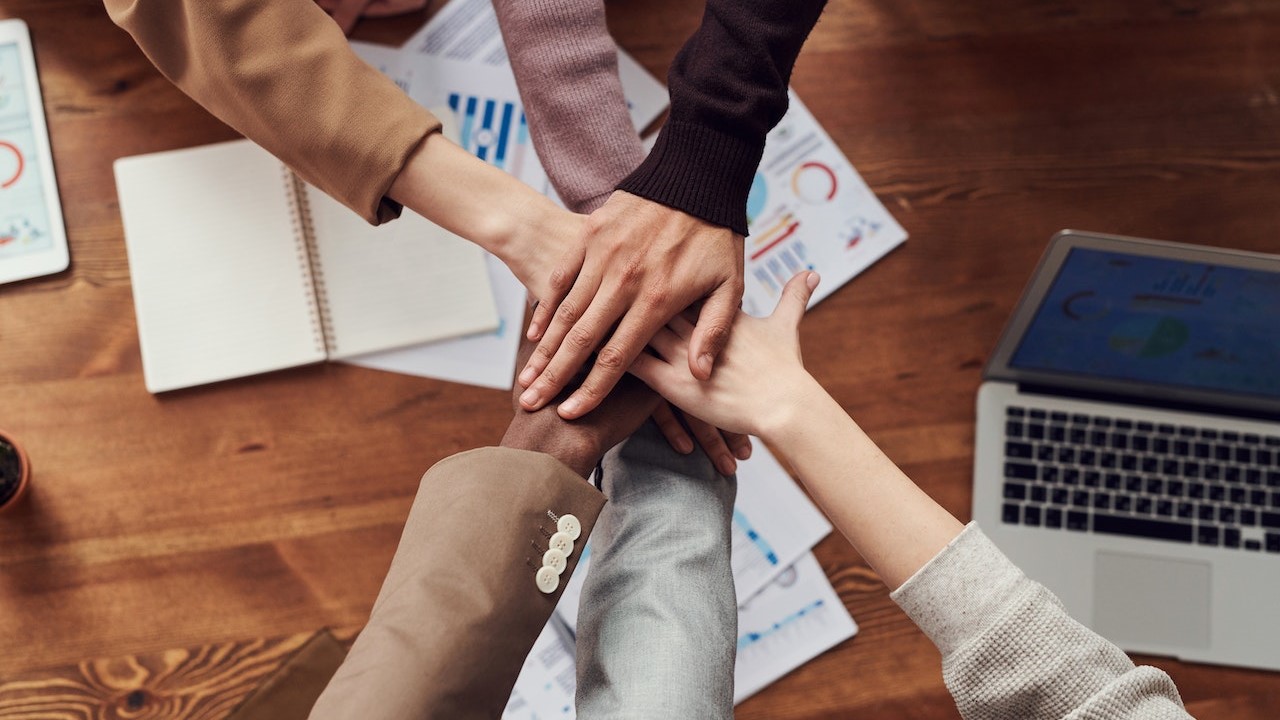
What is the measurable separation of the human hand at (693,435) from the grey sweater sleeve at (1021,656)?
0.24 m

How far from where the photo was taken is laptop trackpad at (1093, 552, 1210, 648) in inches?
39.7

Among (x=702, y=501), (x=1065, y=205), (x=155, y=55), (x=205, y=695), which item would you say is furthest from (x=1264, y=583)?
(x=155, y=55)

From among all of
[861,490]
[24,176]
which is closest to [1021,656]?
[861,490]

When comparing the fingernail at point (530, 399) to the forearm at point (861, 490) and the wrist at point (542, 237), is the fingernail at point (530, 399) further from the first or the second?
the forearm at point (861, 490)

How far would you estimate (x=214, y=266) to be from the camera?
3.50ft

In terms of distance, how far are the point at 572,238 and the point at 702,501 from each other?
0.27 meters

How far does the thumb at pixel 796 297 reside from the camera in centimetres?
94

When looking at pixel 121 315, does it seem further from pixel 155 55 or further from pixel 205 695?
pixel 205 695

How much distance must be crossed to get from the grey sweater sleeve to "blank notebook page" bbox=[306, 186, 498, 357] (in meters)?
0.57

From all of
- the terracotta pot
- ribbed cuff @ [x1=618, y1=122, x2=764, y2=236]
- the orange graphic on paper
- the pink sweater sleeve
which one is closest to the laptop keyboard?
ribbed cuff @ [x1=618, y1=122, x2=764, y2=236]

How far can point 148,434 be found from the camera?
3.42 ft

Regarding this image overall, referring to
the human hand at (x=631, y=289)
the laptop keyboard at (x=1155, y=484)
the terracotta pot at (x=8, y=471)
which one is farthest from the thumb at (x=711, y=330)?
the terracotta pot at (x=8, y=471)

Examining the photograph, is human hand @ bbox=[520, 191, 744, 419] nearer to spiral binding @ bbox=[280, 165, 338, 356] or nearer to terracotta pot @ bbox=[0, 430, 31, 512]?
spiral binding @ bbox=[280, 165, 338, 356]

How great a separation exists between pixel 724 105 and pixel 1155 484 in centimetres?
60
